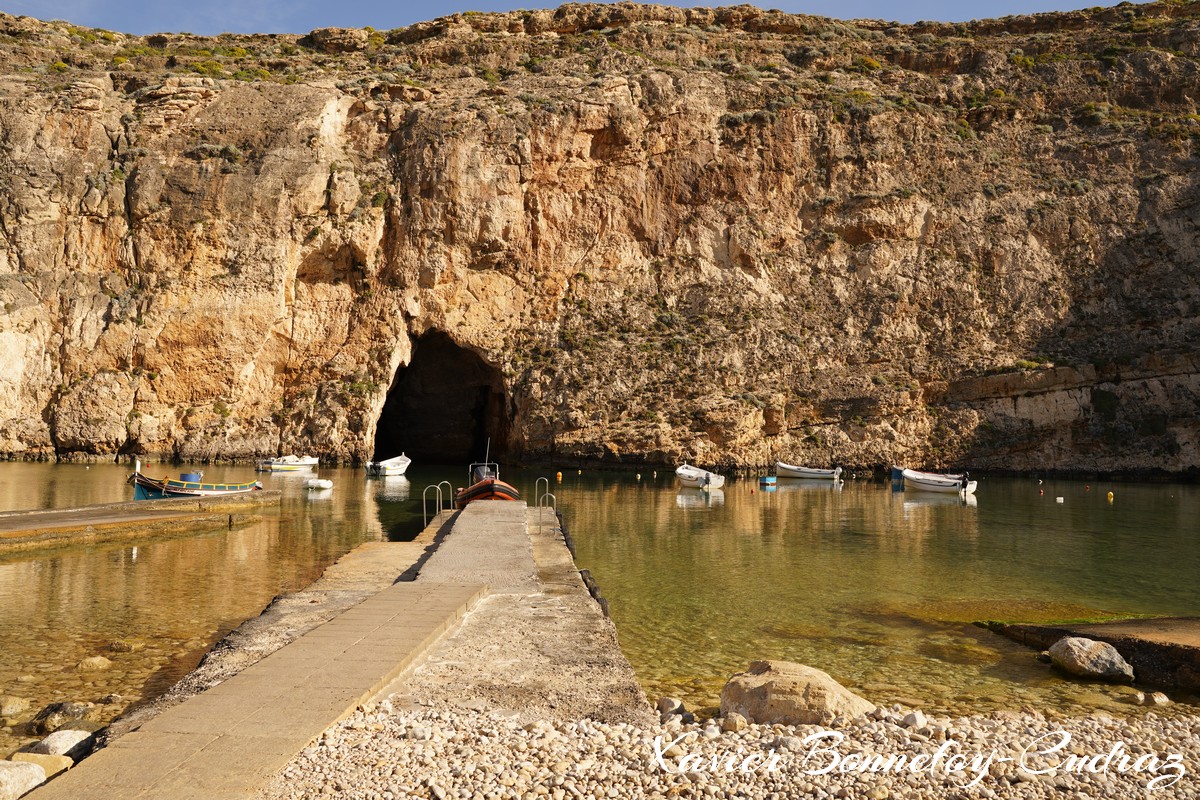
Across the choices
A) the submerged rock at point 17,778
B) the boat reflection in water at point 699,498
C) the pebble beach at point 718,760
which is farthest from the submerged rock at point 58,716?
the boat reflection in water at point 699,498

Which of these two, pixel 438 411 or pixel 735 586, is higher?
pixel 438 411

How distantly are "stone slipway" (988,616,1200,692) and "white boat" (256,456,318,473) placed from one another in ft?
131

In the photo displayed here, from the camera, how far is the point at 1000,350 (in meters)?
Answer: 52.3

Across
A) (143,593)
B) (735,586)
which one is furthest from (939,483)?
(143,593)

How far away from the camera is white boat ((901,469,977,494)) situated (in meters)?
38.3

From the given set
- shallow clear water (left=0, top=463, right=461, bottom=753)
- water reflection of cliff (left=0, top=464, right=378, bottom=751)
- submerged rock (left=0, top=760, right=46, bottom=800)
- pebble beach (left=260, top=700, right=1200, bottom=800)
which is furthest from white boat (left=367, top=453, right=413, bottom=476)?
submerged rock (left=0, top=760, right=46, bottom=800)

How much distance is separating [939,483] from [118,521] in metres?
33.6

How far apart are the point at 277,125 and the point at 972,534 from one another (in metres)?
48.0

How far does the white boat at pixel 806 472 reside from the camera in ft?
151

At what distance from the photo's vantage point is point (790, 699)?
688cm

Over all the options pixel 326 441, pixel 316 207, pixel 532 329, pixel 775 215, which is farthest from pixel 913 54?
pixel 326 441

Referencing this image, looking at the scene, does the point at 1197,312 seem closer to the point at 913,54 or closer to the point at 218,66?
the point at 913,54

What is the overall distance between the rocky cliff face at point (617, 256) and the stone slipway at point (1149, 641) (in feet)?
123

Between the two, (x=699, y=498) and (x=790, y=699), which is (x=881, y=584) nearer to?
(x=790, y=699)
